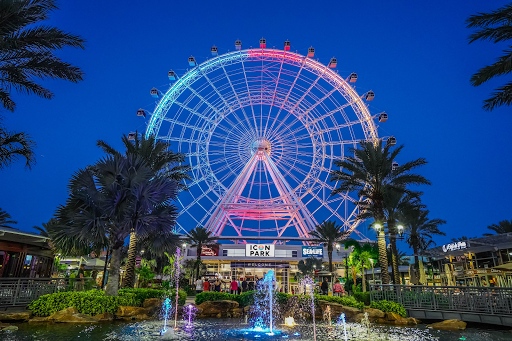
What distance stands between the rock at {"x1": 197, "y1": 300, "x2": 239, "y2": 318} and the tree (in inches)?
542

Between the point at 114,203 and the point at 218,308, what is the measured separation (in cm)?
711

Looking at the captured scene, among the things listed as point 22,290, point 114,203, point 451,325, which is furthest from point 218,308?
point 451,325

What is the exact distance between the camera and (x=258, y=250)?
39.8 m

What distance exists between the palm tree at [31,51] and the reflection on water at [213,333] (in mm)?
7878

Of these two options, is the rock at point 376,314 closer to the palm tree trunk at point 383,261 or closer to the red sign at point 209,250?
the palm tree trunk at point 383,261

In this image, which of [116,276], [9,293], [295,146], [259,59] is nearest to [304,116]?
[295,146]

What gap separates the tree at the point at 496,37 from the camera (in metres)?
11.1

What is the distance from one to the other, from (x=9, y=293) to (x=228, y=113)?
85.2ft

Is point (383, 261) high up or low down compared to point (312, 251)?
down

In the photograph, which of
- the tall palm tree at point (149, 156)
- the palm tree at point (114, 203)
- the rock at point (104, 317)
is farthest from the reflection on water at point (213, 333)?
the tall palm tree at point (149, 156)

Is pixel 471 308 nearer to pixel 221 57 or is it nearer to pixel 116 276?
pixel 116 276

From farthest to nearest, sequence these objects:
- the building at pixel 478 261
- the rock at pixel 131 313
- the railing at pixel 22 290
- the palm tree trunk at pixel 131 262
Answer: the building at pixel 478 261
the palm tree trunk at pixel 131 262
the rock at pixel 131 313
the railing at pixel 22 290

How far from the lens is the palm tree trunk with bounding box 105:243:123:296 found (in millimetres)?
14445

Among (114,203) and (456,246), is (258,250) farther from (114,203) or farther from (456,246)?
(114,203)
